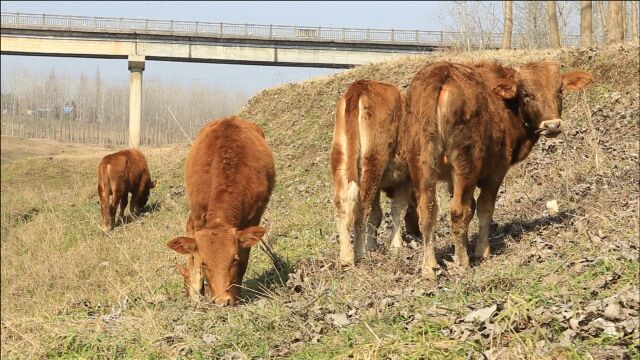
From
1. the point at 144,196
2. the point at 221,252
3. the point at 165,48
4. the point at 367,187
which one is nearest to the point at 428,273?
the point at 367,187

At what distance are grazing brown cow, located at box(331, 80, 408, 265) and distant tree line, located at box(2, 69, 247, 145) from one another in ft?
156

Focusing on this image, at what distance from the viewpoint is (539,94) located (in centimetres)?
907

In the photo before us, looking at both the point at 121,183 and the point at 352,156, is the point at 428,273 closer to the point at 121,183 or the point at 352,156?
the point at 352,156

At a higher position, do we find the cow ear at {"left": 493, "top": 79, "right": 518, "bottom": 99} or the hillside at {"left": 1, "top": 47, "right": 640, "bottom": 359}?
the cow ear at {"left": 493, "top": 79, "right": 518, "bottom": 99}

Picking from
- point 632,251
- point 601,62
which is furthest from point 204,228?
point 601,62

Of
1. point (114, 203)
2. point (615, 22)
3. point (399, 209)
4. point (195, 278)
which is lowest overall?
point (114, 203)

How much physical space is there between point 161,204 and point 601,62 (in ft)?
36.7

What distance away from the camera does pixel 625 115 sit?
581 inches

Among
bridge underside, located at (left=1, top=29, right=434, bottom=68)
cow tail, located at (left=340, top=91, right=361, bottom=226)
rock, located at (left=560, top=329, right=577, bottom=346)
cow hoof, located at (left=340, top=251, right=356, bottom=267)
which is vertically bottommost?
cow hoof, located at (left=340, top=251, right=356, bottom=267)

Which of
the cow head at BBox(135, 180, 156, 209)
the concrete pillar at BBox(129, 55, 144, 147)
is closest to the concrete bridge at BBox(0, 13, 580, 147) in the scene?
the concrete pillar at BBox(129, 55, 144, 147)

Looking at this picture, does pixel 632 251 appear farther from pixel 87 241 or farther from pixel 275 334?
pixel 87 241

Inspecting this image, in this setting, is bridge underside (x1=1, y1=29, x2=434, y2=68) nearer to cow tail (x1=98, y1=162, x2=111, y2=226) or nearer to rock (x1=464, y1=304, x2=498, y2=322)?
cow tail (x1=98, y1=162, x2=111, y2=226)

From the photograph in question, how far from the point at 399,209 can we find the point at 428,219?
5.78ft

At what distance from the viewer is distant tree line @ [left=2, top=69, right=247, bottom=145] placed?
198ft
